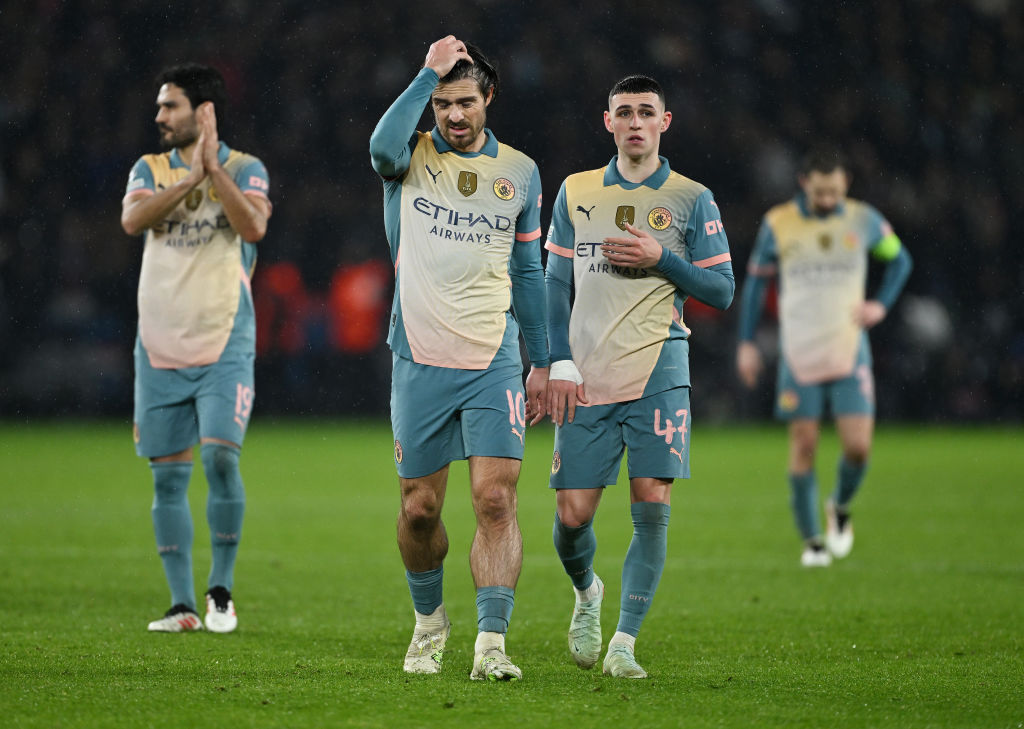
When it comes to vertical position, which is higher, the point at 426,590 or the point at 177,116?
the point at 177,116

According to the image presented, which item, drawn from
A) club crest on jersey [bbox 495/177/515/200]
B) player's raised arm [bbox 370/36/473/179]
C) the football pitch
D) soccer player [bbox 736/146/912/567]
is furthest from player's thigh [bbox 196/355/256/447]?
soccer player [bbox 736/146/912/567]

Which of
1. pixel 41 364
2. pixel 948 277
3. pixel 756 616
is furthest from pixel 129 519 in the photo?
pixel 948 277

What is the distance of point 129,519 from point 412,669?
19.5ft

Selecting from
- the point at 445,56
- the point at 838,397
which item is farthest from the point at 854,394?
the point at 445,56

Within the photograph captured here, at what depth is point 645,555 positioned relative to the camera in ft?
16.9

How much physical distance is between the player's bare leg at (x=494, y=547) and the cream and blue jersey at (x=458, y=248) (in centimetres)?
38

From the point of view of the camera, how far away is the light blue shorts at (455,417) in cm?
488

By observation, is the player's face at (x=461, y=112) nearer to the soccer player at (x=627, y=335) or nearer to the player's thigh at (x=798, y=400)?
the soccer player at (x=627, y=335)

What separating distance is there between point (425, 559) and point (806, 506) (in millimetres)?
4314

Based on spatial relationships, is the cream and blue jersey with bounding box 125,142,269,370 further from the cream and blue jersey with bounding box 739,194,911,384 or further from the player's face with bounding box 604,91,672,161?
the cream and blue jersey with bounding box 739,194,911,384

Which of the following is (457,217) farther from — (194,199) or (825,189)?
(825,189)

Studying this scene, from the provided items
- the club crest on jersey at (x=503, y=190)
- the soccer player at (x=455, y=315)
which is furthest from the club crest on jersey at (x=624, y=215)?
the club crest on jersey at (x=503, y=190)

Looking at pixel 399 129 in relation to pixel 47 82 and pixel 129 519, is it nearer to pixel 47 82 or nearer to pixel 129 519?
pixel 129 519

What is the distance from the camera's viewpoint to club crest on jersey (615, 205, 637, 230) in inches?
209
